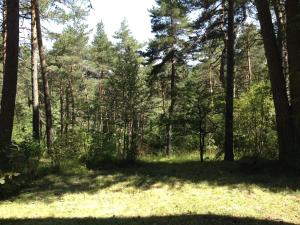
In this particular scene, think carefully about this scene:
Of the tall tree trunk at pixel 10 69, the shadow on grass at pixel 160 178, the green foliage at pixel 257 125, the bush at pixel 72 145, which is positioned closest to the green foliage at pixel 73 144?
the bush at pixel 72 145

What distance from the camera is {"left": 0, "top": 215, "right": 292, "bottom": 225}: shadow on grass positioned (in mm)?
6949

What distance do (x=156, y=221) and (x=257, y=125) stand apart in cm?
780

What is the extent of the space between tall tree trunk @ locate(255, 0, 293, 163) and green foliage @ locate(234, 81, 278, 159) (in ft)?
6.56

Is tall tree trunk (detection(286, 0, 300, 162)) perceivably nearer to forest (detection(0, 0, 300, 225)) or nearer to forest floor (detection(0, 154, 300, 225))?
forest (detection(0, 0, 300, 225))

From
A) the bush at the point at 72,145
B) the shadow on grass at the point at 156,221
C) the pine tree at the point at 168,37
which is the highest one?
the pine tree at the point at 168,37

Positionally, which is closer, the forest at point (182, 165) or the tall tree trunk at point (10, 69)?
the forest at point (182, 165)

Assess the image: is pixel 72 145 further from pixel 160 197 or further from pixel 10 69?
pixel 160 197

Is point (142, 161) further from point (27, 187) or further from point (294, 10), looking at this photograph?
point (294, 10)

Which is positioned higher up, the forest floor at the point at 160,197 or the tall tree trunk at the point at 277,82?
A: the tall tree trunk at the point at 277,82

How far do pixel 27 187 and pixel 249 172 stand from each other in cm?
578

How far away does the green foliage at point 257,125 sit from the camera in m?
13.2

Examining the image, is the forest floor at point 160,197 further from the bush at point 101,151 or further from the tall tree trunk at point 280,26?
the tall tree trunk at point 280,26

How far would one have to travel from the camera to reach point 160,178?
1042cm

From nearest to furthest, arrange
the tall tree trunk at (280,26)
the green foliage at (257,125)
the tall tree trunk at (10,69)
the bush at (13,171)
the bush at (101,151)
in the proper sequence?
the bush at (13,171), the tall tree trunk at (10,69), the tall tree trunk at (280,26), the bush at (101,151), the green foliage at (257,125)
